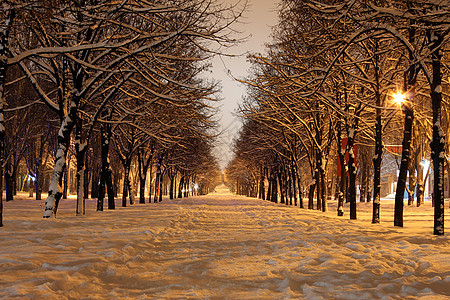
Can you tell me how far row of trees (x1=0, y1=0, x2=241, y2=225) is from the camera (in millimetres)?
10328

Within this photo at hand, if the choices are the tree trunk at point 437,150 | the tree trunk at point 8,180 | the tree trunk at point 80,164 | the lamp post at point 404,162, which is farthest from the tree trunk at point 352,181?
the tree trunk at point 8,180

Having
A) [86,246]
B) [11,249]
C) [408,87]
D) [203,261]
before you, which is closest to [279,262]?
[203,261]

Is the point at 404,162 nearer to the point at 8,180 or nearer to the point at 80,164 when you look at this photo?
the point at 80,164

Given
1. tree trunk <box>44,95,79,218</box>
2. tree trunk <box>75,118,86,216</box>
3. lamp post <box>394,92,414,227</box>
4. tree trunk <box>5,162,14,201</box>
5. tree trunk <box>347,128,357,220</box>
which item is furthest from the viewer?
tree trunk <box>5,162,14,201</box>

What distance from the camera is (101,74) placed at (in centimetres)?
1292

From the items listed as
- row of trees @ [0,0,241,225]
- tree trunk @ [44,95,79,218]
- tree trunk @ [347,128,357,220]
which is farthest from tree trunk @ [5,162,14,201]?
tree trunk @ [347,128,357,220]

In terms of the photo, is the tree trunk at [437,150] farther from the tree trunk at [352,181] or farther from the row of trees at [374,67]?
the tree trunk at [352,181]

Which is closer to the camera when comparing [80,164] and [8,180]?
[80,164]

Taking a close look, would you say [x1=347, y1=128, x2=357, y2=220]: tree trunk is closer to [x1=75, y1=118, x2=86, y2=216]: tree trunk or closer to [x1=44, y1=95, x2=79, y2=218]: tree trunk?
[x1=75, y1=118, x2=86, y2=216]: tree trunk

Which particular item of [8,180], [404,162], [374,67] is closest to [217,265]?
[404,162]

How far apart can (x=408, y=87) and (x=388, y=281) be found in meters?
9.01

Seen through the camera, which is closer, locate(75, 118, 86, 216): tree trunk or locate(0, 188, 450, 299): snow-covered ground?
locate(0, 188, 450, 299): snow-covered ground

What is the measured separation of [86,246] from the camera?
301 inches

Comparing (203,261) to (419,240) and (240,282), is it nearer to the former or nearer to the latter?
(240,282)
